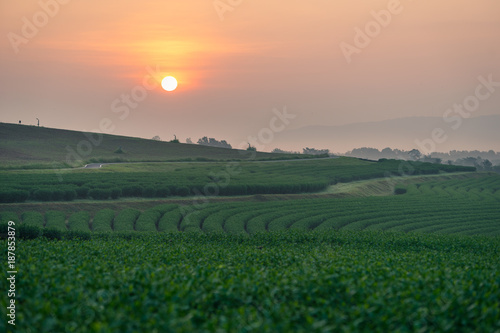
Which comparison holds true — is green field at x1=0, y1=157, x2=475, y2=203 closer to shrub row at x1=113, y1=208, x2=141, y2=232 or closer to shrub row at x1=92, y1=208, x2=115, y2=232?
shrub row at x1=92, y1=208, x2=115, y2=232

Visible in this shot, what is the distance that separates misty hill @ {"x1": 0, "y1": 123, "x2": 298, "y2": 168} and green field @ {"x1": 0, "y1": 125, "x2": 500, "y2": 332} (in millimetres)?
38953

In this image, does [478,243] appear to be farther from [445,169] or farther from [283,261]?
[445,169]

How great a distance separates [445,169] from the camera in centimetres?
9194

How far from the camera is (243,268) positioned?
42.3 feet

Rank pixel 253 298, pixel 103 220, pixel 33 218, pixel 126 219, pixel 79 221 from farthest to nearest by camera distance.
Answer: pixel 126 219 → pixel 103 220 → pixel 33 218 → pixel 79 221 → pixel 253 298

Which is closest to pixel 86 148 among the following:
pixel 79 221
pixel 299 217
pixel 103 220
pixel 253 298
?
pixel 103 220

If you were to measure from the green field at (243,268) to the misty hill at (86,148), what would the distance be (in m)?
39.0

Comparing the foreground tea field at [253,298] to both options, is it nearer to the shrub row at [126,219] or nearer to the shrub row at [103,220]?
the shrub row at [103,220]

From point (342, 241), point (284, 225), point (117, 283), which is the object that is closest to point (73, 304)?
point (117, 283)

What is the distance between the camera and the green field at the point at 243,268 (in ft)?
27.9

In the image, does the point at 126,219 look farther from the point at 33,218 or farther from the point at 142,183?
the point at 142,183

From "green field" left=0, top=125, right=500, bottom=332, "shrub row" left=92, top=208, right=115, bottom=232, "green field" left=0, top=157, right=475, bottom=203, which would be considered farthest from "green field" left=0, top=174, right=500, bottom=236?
"green field" left=0, top=157, right=475, bottom=203

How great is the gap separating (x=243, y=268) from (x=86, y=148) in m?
85.6

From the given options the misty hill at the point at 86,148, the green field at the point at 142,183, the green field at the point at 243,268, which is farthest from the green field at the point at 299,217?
the misty hill at the point at 86,148
